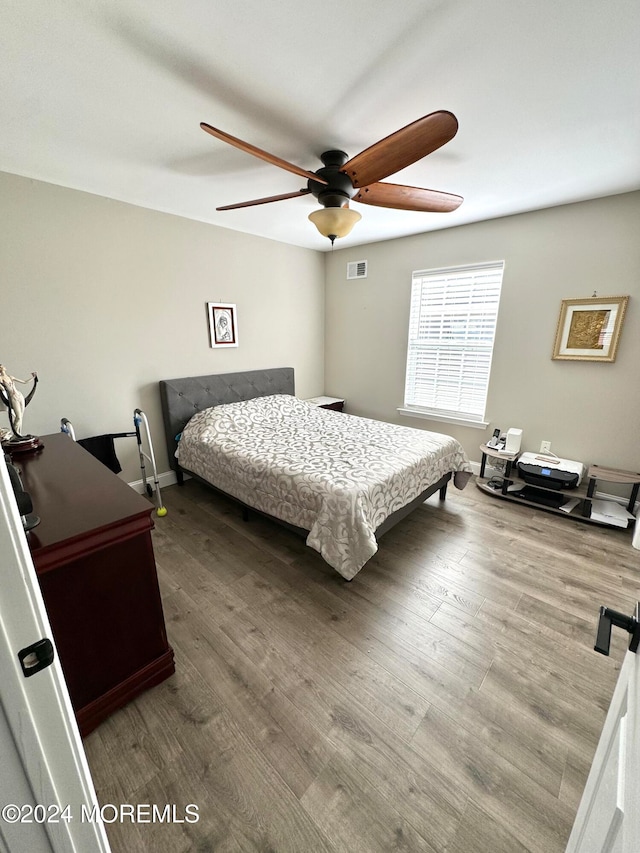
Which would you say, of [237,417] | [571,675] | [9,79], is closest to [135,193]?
[9,79]

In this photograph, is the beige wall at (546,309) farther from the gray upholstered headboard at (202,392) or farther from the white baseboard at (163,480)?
the white baseboard at (163,480)

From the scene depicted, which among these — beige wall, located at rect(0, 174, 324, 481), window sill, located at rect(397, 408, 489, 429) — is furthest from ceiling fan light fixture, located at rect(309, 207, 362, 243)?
window sill, located at rect(397, 408, 489, 429)

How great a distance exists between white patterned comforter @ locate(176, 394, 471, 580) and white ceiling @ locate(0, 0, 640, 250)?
1923mm

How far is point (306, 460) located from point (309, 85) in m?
2.00

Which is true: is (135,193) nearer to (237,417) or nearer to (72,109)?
(72,109)

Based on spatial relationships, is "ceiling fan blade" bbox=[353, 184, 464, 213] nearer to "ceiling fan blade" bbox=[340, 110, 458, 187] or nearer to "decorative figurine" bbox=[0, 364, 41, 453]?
"ceiling fan blade" bbox=[340, 110, 458, 187]

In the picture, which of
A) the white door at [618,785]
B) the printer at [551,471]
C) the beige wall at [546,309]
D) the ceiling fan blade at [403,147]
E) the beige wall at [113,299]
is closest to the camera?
Answer: the white door at [618,785]

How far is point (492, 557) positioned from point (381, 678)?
127 cm

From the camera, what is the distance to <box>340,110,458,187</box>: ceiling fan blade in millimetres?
1273

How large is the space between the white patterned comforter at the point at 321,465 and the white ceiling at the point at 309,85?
1.92 meters

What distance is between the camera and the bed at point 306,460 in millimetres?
2020

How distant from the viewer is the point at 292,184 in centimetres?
244

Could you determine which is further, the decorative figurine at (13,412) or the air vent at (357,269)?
the air vent at (357,269)

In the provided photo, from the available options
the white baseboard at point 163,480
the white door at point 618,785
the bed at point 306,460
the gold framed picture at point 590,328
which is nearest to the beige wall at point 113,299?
the white baseboard at point 163,480
